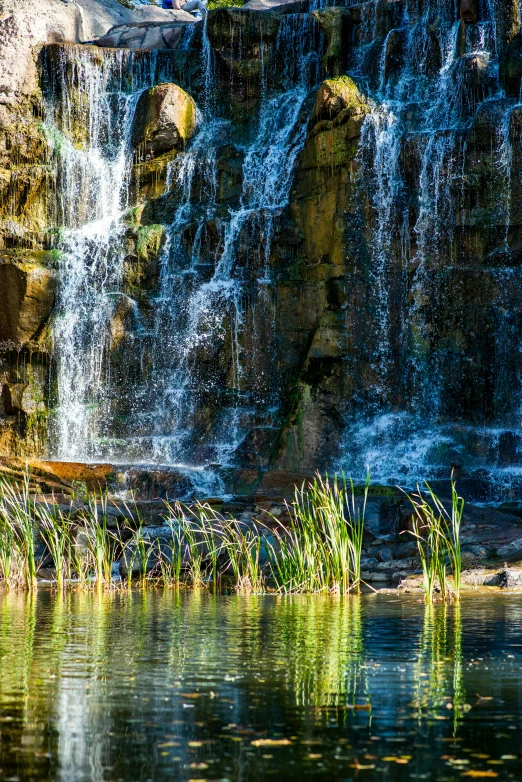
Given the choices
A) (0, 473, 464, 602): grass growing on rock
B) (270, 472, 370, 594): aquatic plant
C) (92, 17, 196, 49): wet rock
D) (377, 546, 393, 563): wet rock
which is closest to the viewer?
(0, 473, 464, 602): grass growing on rock

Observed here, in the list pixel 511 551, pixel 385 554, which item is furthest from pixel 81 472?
pixel 511 551

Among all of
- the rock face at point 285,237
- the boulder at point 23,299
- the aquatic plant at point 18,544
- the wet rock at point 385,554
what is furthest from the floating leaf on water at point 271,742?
the boulder at point 23,299

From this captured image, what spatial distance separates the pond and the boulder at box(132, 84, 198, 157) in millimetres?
21038

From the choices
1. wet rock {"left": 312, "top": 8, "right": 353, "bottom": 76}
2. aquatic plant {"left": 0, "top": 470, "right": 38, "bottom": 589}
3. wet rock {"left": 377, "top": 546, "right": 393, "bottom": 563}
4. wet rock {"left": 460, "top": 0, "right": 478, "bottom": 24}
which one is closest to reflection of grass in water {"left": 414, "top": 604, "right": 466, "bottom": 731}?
aquatic plant {"left": 0, "top": 470, "right": 38, "bottom": 589}

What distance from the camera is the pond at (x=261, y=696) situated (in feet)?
15.3

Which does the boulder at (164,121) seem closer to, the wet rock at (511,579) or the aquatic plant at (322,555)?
the aquatic plant at (322,555)

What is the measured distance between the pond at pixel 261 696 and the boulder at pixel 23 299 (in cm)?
1790

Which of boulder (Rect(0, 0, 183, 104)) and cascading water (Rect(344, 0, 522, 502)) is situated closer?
cascading water (Rect(344, 0, 522, 502))

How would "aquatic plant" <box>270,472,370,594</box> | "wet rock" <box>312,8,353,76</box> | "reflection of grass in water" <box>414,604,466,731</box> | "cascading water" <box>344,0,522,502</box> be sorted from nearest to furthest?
"reflection of grass in water" <box>414,604,466,731</box>, "aquatic plant" <box>270,472,370,594</box>, "cascading water" <box>344,0,522,502</box>, "wet rock" <box>312,8,353,76</box>

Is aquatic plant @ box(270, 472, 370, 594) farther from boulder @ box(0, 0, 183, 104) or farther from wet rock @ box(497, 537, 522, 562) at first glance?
boulder @ box(0, 0, 183, 104)

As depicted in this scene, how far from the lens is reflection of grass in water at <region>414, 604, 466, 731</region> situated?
5.76 m

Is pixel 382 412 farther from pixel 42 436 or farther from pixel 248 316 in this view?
pixel 42 436

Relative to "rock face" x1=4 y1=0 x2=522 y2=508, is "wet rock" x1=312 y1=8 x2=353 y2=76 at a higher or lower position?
higher

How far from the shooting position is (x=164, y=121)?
1157 inches
